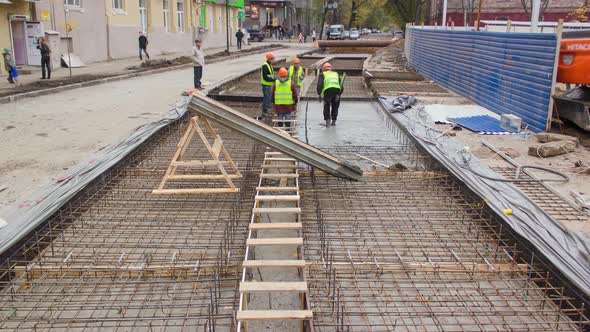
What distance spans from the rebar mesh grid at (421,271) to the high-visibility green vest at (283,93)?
3.38m

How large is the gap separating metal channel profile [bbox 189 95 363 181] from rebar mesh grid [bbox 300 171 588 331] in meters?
0.40

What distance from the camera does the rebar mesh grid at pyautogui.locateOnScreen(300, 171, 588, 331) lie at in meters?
3.82

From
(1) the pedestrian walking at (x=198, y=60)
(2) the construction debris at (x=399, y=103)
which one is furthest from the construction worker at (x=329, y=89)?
A: (1) the pedestrian walking at (x=198, y=60)

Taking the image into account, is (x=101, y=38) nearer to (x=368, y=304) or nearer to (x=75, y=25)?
(x=75, y=25)

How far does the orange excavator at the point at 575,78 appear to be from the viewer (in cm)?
884

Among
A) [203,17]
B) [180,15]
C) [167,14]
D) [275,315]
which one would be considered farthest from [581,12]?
[203,17]

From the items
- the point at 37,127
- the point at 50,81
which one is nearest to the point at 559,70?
the point at 37,127

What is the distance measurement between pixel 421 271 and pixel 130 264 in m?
2.57

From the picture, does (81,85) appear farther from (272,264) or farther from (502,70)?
(272,264)

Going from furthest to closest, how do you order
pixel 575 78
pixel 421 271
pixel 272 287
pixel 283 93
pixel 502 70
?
pixel 502 70, pixel 283 93, pixel 575 78, pixel 421 271, pixel 272 287

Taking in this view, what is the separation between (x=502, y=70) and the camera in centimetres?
1133

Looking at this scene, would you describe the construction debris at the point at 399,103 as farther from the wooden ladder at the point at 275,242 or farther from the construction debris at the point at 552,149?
the wooden ladder at the point at 275,242

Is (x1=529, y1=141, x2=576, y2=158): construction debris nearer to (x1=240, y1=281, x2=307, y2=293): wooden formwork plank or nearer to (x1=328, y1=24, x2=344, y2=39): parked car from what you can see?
(x1=240, y1=281, x2=307, y2=293): wooden formwork plank

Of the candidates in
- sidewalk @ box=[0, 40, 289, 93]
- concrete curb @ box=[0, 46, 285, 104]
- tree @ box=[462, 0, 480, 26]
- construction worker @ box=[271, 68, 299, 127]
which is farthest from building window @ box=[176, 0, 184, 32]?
construction worker @ box=[271, 68, 299, 127]
